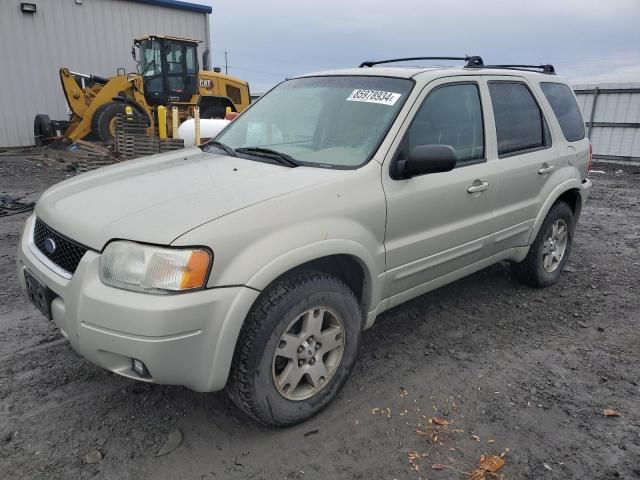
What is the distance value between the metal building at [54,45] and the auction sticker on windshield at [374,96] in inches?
578

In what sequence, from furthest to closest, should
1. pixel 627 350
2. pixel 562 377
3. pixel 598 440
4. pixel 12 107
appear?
pixel 12 107 < pixel 627 350 < pixel 562 377 < pixel 598 440

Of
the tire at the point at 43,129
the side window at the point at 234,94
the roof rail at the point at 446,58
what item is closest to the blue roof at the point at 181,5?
the side window at the point at 234,94

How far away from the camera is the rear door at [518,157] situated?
3670 mm

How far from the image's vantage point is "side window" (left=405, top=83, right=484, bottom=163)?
312 cm

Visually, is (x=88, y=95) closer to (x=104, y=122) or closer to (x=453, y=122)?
(x=104, y=122)

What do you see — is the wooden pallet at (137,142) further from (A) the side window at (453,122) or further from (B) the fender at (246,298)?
(B) the fender at (246,298)

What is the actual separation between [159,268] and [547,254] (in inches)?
142

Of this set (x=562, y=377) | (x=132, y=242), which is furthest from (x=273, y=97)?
(x=562, y=377)

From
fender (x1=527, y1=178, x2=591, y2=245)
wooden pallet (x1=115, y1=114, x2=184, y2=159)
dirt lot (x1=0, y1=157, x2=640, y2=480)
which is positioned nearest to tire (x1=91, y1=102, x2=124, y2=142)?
wooden pallet (x1=115, y1=114, x2=184, y2=159)

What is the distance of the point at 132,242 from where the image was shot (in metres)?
2.19

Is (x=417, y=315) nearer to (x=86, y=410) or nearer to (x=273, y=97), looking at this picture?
(x=273, y=97)

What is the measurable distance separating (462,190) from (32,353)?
297cm

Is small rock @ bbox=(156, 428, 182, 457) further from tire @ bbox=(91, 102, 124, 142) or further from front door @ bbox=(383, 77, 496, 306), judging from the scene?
tire @ bbox=(91, 102, 124, 142)

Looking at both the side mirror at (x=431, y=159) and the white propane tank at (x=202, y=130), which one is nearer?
the side mirror at (x=431, y=159)
